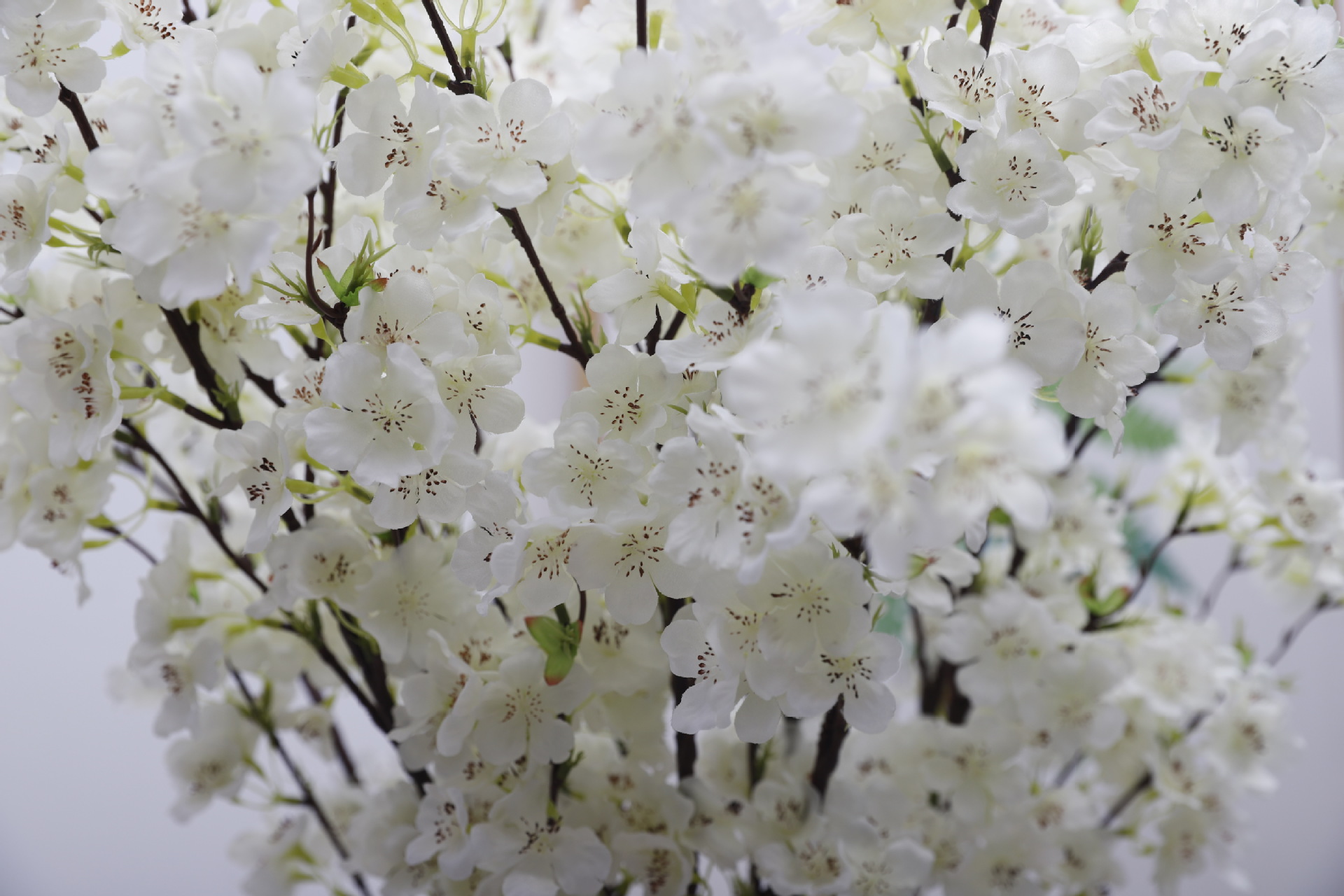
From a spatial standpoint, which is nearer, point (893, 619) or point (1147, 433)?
point (893, 619)

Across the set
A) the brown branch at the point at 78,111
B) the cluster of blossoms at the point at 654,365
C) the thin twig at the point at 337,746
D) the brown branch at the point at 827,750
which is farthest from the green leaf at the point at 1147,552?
the brown branch at the point at 78,111

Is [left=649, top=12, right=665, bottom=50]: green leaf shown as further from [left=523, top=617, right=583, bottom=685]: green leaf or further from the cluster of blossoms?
[left=523, top=617, right=583, bottom=685]: green leaf

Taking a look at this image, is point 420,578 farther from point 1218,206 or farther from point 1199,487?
point 1199,487

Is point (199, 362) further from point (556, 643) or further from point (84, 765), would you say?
point (84, 765)

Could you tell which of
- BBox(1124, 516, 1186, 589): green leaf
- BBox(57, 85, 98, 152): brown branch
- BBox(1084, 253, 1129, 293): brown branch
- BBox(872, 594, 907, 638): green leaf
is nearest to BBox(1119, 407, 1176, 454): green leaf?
BBox(1124, 516, 1186, 589): green leaf

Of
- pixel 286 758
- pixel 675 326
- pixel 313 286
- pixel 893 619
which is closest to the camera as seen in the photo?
pixel 313 286

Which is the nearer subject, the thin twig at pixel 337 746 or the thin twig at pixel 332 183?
the thin twig at pixel 332 183

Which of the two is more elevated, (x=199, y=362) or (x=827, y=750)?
(x=199, y=362)

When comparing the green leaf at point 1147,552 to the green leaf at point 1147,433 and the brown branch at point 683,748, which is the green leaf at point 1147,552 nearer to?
the green leaf at point 1147,433

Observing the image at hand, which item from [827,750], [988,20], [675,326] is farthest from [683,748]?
[988,20]
